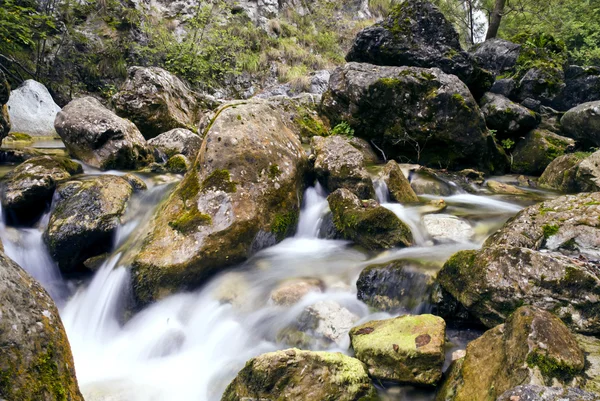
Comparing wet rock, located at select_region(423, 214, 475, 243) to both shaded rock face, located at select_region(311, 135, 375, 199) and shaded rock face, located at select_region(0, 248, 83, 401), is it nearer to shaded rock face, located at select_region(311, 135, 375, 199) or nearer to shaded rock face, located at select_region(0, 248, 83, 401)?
shaded rock face, located at select_region(311, 135, 375, 199)

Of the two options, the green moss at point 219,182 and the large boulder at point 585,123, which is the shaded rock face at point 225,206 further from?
the large boulder at point 585,123

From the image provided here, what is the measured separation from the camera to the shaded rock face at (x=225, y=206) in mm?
4320

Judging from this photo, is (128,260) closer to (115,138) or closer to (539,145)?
(115,138)

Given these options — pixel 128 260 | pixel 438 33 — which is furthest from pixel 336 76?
pixel 128 260

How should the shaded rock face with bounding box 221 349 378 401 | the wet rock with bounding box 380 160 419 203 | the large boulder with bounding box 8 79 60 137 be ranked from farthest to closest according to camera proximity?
the large boulder with bounding box 8 79 60 137 → the wet rock with bounding box 380 160 419 203 → the shaded rock face with bounding box 221 349 378 401

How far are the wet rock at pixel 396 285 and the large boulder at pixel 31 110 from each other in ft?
37.6

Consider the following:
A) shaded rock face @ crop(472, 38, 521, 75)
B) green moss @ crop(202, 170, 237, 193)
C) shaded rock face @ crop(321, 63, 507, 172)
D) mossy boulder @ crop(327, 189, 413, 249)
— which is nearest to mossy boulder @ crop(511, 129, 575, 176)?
shaded rock face @ crop(321, 63, 507, 172)

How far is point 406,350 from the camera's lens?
107 inches

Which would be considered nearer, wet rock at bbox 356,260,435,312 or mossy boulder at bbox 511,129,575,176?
wet rock at bbox 356,260,435,312

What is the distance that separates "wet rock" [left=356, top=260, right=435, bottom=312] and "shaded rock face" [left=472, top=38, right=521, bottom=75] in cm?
981

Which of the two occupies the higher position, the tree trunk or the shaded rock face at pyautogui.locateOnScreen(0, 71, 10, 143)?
the tree trunk

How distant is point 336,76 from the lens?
9281 mm

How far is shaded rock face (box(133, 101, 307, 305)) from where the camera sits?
4.32 metres

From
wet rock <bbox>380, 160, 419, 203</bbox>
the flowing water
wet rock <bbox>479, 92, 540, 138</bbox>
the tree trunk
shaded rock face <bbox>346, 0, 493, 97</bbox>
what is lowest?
the flowing water
